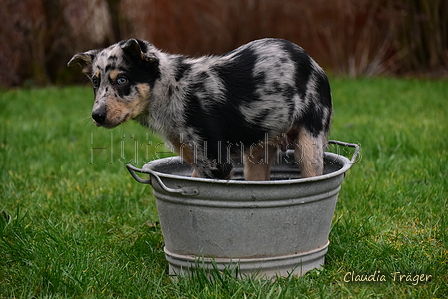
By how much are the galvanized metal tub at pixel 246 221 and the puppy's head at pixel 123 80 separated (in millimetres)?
269

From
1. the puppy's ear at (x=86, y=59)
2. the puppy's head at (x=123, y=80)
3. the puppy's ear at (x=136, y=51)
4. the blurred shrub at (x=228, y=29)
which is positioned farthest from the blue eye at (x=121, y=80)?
the blurred shrub at (x=228, y=29)

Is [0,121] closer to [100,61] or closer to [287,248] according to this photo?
[100,61]

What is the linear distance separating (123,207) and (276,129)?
1.41 m

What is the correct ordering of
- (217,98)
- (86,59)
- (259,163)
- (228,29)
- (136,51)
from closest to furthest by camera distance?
(136,51), (217,98), (86,59), (259,163), (228,29)

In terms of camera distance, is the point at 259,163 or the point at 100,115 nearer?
the point at 100,115

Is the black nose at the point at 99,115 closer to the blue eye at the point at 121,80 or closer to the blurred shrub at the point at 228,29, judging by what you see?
the blue eye at the point at 121,80

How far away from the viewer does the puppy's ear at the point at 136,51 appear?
8.91ft

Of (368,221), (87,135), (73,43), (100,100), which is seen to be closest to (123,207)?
(100,100)

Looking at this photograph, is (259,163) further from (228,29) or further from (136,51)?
(228,29)

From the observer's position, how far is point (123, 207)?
3865 mm

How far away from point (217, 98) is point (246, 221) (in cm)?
65

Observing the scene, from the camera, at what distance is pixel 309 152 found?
9.69 feet

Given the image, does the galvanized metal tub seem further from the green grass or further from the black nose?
the black nose

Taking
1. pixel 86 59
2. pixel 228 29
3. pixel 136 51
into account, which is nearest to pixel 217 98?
pixel 136 51
